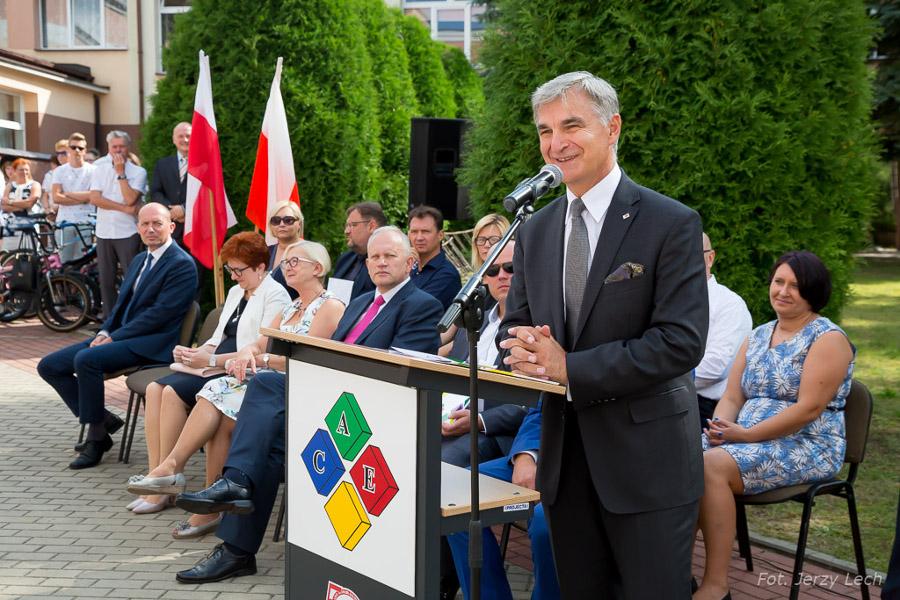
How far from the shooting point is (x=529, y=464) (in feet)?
12.9

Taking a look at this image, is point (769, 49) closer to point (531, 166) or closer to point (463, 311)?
point (531, 166)

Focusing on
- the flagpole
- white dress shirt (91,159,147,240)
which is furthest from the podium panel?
white dress shirt (91,159,147,240)

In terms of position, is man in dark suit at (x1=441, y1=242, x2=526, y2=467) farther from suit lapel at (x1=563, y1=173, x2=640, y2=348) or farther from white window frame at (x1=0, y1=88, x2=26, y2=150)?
white window frame at (x1=0, y1=88, x2=26, y2=150)

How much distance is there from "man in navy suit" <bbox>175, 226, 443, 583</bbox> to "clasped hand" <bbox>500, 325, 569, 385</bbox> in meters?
2.26

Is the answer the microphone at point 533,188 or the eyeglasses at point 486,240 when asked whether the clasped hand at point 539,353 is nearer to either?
the microphone at point 533,188

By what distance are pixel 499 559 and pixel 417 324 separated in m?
1.40

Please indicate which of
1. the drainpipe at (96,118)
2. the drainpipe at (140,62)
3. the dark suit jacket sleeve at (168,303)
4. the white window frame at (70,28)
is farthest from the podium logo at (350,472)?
the white window frame at (70,28)

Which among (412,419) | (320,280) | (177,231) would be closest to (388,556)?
(412,419)

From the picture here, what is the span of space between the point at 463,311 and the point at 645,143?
132 inches

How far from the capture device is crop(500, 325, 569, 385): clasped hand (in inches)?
105

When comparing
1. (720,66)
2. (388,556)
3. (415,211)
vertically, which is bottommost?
(388,556)

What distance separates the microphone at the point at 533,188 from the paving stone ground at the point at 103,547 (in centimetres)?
249

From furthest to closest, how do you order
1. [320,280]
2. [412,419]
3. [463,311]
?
[320,280], [412,419], [463,311]

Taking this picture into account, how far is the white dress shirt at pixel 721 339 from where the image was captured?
4969 mm
